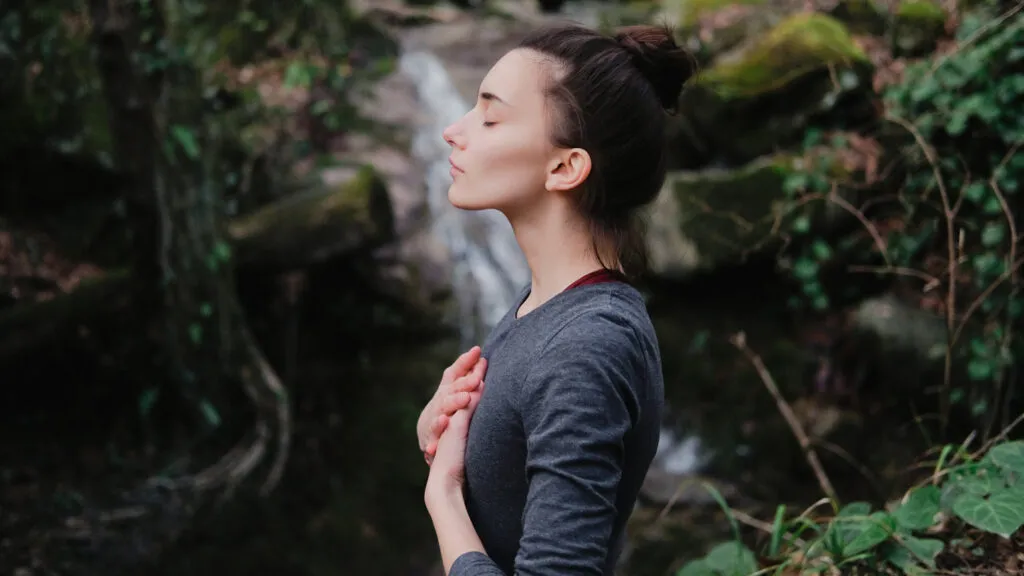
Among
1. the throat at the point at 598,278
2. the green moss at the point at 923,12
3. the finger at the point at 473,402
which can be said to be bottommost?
the green moss at the point at 923,12

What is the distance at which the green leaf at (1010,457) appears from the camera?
6.02 ft

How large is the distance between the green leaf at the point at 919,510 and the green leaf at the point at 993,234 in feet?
7.65

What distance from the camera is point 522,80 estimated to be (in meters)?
1.29

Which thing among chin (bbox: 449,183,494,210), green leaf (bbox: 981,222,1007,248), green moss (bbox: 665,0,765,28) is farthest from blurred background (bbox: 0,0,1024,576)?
chin (bbox: 449,183,494,210)

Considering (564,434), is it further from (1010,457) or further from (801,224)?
(801,224)

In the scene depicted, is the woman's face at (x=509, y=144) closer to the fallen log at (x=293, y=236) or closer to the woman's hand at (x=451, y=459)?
the woman's hand at (x=451, y=459)

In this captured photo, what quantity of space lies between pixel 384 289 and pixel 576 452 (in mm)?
5340

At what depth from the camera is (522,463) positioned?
124 centimetres

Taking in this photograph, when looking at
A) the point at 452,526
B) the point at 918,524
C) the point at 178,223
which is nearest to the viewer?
the point at 452,526

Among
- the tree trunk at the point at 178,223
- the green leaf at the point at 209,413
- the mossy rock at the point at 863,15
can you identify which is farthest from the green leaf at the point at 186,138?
the mossy rock at the point at 863,15

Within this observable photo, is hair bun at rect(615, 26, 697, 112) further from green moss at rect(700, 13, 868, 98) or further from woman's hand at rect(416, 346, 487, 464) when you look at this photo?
green moss at rect(700, 13, 868, 98)

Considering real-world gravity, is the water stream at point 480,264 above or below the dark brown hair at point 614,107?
below

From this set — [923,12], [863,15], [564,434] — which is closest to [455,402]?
[564,434]

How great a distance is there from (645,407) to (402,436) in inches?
160
